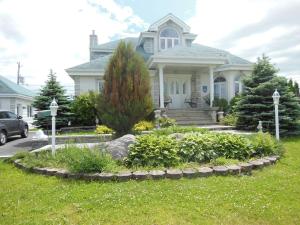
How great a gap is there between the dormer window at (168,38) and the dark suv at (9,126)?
11.7 m

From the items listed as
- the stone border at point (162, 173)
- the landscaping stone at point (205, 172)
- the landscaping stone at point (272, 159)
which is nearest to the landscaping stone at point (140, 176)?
the stone border at point (162, 173)

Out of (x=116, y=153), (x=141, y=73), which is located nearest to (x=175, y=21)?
(x=141, y=73)

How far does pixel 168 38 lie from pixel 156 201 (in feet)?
63.2

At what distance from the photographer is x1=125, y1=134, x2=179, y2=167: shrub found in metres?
6.38

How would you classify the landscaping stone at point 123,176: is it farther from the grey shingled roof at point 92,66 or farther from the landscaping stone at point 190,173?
the grey shingled roof at point 92,66

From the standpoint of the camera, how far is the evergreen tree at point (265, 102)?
13.2 meters

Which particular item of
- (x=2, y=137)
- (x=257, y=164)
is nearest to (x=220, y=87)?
(x=2, y=137)

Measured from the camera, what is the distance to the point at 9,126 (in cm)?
1384

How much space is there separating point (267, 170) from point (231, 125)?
897 cm

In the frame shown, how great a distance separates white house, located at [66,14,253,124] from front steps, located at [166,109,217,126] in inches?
4.7

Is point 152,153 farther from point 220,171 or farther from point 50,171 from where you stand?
point 50,171

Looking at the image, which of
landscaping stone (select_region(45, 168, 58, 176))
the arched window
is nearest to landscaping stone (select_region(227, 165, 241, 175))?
landscaping stone (select_region(45, 168, 58, 176))

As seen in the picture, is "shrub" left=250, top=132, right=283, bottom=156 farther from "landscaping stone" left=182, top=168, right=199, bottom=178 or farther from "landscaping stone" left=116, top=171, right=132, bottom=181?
"landscaping stone" left=116, top=171, right=132, bottom=181

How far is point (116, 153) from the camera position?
6.75 metres
